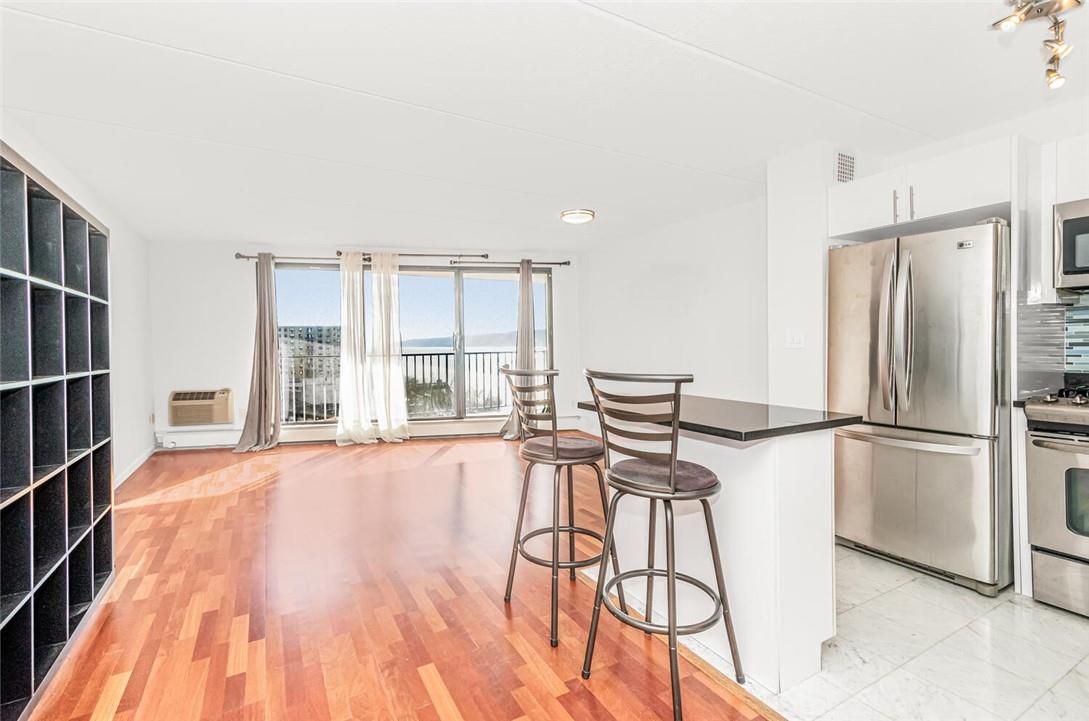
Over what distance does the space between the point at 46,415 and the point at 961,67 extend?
4063 mm

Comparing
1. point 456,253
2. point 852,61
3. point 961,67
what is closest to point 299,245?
point 456,253

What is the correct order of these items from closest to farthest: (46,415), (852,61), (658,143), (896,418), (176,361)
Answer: (46,415)
(852,61)
(896,418)
(658,143)
(176,361)

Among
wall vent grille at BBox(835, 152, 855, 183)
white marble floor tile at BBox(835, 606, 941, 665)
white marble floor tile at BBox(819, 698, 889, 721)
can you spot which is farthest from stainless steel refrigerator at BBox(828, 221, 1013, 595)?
white marble floor tile at BBox(819, 698, 889, 721)

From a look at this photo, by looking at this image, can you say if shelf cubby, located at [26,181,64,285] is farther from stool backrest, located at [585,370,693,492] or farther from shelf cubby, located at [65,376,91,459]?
stool backrest, located at [585,370,693,492]

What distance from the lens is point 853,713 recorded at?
5.34 ft

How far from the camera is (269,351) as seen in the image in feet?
19.5

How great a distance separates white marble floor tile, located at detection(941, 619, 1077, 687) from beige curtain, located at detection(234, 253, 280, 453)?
619cm

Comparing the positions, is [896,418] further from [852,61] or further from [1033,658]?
[852,61]

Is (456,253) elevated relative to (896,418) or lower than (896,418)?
elevated

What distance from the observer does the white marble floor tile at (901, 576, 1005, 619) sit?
2.31m

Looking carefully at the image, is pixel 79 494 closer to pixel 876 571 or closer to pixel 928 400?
pixel 876 571

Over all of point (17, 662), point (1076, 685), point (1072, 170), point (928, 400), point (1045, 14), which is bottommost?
point (1076, 685)

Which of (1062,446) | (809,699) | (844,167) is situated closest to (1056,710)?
(809,699)

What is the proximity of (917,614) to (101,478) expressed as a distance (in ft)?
12.3
